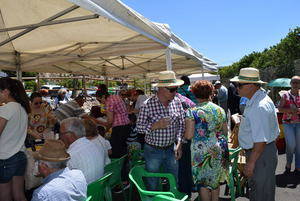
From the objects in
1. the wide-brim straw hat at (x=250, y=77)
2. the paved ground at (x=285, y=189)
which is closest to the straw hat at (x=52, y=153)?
the wide-brim straw hat at (x=250, y=77)

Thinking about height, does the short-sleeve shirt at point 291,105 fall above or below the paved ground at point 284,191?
above

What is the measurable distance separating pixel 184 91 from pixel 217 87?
6.06m

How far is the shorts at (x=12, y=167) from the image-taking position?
2766mm

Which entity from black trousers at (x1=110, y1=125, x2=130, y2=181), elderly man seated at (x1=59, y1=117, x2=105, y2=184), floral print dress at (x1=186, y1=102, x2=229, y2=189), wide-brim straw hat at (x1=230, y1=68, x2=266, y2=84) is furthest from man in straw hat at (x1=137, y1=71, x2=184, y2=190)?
black trousers at (x1=110, y1=125, x2=130, y2=181)

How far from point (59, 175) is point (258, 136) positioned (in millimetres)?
1718

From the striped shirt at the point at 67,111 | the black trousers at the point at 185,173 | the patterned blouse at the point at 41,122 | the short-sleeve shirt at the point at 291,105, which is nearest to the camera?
the black trousers at the point at 185,173

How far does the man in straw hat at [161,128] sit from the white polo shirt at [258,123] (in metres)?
0.76

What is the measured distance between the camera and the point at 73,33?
4.24 m

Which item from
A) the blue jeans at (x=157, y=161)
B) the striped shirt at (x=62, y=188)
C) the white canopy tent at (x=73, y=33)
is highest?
the white canopy tent at (x=73, y=33)

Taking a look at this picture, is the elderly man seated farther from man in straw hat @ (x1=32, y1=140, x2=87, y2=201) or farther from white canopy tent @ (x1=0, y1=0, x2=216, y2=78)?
white canopy tent @ (x1=0, y1=0, x2=216, y2=78)

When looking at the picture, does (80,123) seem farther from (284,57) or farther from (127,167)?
(284,57)

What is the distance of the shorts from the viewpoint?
277 centimetres

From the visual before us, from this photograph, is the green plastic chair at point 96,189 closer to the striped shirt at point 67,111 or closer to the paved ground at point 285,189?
the paved ground at point 285,189

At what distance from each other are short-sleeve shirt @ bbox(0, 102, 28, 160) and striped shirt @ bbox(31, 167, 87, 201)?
97 centimetres
